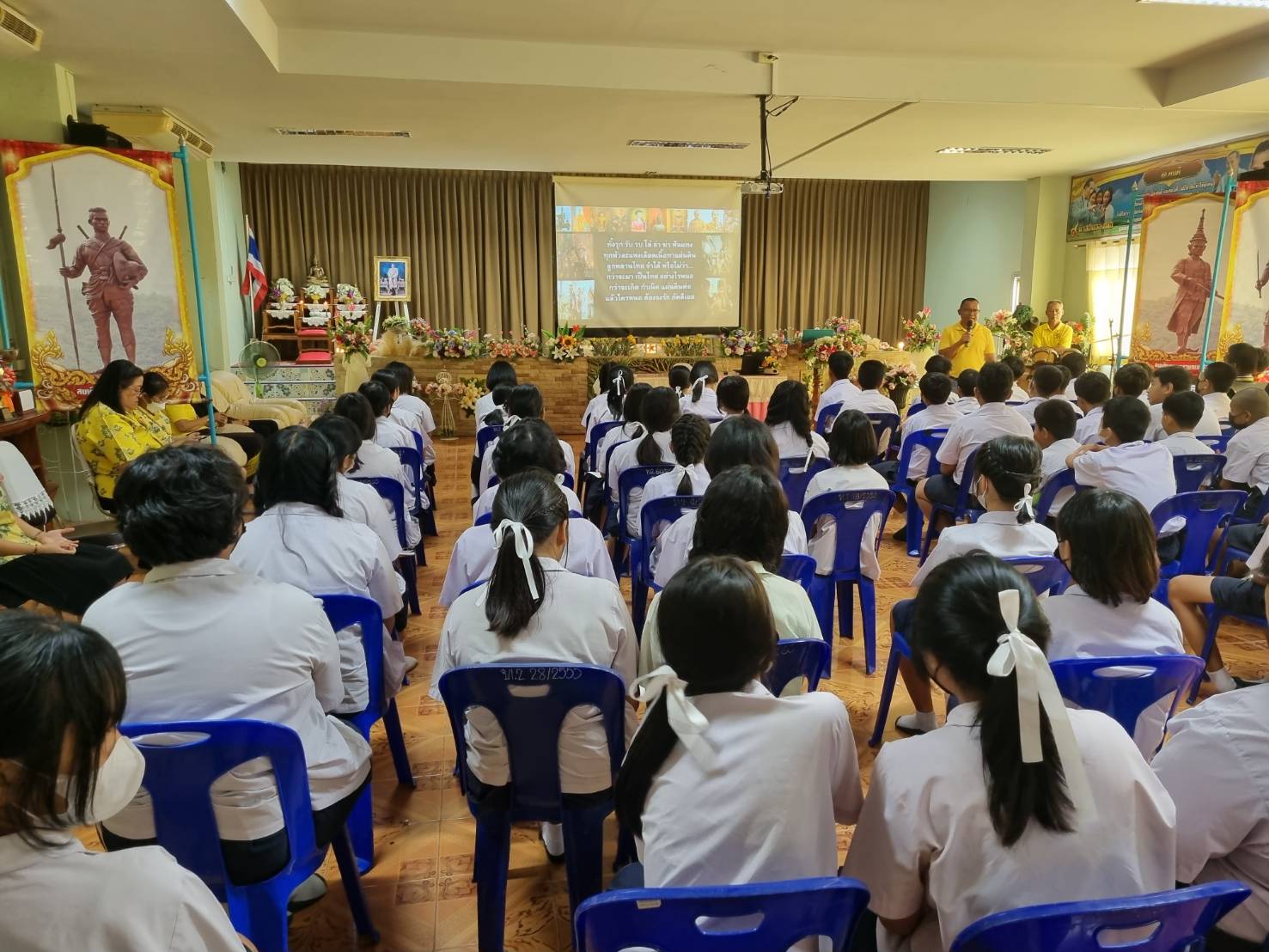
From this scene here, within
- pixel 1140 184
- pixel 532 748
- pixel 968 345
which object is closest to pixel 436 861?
pixel 532 748

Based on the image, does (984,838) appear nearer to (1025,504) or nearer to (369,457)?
(1025,504)

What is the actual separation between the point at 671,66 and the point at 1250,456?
4.32 meters

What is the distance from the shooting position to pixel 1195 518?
3369mm

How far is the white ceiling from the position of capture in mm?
5066

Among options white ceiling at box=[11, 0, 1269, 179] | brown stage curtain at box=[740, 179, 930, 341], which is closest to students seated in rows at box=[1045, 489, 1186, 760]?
white ceiling at box=[11, 0, 1269, 179]

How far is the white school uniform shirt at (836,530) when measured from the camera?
3287 mm

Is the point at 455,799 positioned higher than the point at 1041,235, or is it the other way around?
the point at 1041,235

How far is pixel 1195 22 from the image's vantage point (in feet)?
17.7

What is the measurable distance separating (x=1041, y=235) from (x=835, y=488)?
874cm

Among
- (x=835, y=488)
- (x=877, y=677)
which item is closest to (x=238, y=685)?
(x=835, y=488)

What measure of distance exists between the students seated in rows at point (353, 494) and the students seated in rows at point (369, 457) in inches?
14.1

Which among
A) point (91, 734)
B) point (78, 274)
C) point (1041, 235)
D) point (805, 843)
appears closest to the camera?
point (91, 734)

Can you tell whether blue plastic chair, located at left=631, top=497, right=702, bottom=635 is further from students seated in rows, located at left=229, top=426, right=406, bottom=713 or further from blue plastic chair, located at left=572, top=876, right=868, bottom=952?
blue plastic chair, located at left=572, top=876, right=868, bottom=952

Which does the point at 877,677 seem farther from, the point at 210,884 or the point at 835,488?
the point at 210,884
